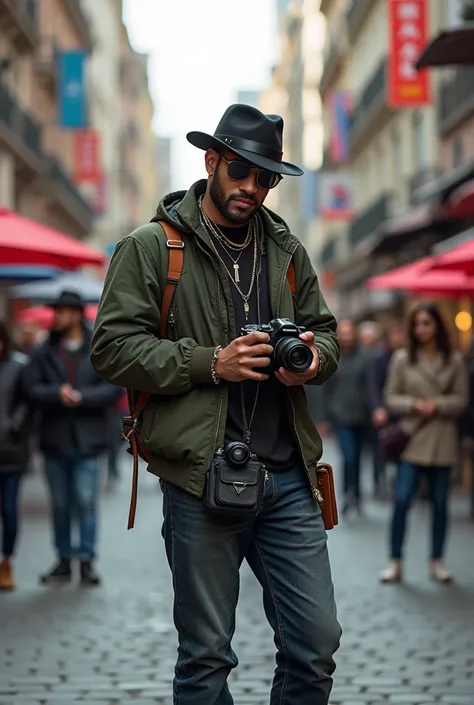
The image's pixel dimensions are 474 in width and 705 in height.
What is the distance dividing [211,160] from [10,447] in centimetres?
536

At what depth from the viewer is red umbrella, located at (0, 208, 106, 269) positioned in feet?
30.3

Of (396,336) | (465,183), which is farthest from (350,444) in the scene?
(465,183)

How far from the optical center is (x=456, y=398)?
385 inches

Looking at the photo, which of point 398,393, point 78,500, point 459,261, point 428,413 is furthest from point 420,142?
point 78,500

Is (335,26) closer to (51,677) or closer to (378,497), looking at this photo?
(378,497)

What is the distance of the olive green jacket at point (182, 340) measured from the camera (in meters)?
4.14

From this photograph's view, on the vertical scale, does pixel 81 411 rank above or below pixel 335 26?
below

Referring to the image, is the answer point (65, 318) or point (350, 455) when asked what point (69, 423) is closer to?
point (65, 318)

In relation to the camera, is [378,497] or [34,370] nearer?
[34,370]

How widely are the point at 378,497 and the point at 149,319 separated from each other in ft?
40.0

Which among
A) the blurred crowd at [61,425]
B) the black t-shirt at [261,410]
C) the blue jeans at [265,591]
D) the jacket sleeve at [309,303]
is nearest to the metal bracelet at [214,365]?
the black t-shirt at [261,410]

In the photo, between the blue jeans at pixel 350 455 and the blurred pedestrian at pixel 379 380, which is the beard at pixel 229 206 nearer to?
the blurred pedestrian at pixel 379 380

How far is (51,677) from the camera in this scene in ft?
21.2

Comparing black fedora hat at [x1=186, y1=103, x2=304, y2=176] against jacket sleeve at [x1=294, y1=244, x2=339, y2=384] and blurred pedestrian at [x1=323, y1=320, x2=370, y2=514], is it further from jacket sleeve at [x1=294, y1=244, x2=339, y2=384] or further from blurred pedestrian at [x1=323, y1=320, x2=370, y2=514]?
blurred pedestrian at [x1=323, y1=320, x2=370, y2=514]
